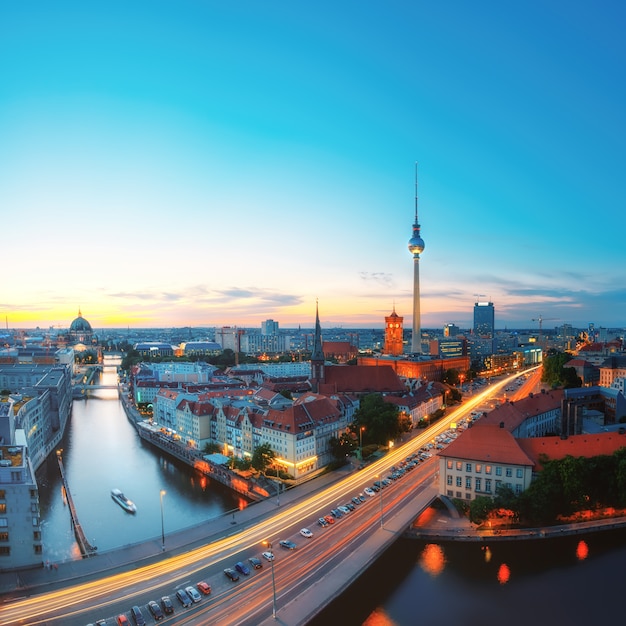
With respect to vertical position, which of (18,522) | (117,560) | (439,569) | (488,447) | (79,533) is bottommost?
(79,533)

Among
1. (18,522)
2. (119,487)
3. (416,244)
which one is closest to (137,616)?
(18,522)

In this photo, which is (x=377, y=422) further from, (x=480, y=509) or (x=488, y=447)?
(x=480, y=509)

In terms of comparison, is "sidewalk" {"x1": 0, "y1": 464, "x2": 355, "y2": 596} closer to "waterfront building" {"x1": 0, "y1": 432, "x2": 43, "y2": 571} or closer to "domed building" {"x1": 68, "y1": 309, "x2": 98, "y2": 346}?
"waterfront building" {"x1": 0, "y1": 432, "x2": 43, "y2": 571}

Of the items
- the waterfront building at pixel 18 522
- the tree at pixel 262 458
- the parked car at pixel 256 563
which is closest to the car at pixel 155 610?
the parked car at pixel 256 563

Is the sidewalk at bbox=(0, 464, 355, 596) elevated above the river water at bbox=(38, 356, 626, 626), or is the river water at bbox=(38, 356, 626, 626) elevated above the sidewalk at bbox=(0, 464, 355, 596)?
the sidewalk at bbox=(0, 464, 355, 596)

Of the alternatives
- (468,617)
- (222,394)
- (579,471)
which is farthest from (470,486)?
(222,394)

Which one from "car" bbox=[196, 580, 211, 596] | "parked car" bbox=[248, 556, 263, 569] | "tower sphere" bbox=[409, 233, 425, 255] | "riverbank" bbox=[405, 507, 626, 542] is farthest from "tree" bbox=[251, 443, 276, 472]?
"tower sphere" bbox=[409, 233, 425, 255]
